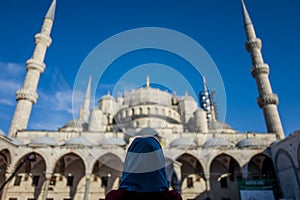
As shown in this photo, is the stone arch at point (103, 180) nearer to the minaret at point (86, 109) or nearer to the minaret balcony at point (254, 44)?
the minaret at point (86, 109)

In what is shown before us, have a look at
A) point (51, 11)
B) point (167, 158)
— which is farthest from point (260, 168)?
point (51, 11)

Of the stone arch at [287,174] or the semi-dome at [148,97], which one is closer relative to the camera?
the stone arch at [287,174]

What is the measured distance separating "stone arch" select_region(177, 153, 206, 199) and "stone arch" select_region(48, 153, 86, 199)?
10.8m

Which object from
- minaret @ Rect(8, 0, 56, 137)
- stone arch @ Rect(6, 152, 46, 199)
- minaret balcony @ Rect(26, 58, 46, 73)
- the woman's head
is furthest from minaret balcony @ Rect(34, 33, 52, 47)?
the woman's head

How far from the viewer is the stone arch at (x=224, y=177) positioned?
21766 millimetres

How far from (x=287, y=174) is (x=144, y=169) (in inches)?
857

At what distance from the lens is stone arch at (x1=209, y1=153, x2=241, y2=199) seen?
21766 millimetres

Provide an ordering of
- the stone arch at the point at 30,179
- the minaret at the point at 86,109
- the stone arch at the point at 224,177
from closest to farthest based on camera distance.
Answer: the stone arch at the point at 30,179 < the stone arch at the point at 224,177 < the minaret at the point at 86,109

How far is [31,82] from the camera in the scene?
84.2ft

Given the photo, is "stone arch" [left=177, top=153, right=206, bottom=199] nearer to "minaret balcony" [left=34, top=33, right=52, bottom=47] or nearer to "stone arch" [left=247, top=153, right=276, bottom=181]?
"stone arch" [left=247, top=153, right=276, bottom=181]

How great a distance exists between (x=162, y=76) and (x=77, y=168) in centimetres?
2213

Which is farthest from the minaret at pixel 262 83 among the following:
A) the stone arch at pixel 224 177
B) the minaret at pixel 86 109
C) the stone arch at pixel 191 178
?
the minaret at pixel 86 109

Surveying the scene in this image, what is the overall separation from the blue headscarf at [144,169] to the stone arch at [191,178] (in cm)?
2146

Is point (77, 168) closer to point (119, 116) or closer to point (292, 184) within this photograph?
point (119, 116)
